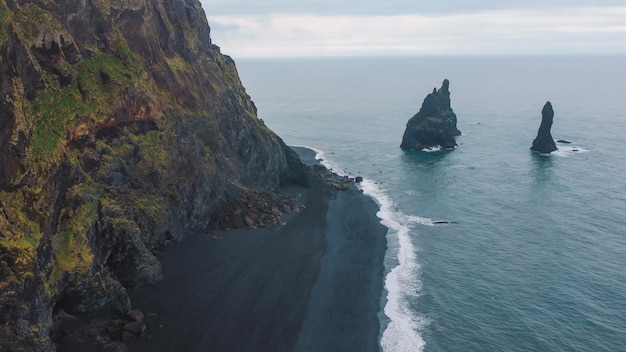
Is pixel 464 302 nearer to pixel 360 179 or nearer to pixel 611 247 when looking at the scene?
pixel 611 247

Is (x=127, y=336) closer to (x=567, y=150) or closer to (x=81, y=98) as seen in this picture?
(x=81, y=98)

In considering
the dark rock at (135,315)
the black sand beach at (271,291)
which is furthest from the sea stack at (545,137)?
the dark rock at (135,315)

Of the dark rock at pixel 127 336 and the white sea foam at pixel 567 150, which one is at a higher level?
the white sea foam at pixel 567 150

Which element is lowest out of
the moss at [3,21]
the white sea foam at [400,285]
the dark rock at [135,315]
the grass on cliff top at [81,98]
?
the white sea foam at [400,285]

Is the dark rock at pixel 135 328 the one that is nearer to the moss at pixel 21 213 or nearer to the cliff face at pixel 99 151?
the cliff face at pixel 99 151

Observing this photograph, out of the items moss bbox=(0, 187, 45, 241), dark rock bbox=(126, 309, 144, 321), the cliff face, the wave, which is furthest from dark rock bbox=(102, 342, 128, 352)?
the wave

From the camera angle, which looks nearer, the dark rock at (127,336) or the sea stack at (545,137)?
the dark rock at (127,336)

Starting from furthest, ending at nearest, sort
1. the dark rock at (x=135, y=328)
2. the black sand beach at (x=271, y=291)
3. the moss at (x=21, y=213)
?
the black sand beach at (x=271, y=291) < the dark rock at (x=135, y=328) < the moss at (x=21, y=213)

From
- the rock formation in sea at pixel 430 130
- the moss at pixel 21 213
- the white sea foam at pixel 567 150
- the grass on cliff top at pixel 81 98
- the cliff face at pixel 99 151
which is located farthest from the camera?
the rock formation in sea at pixel 430 130
